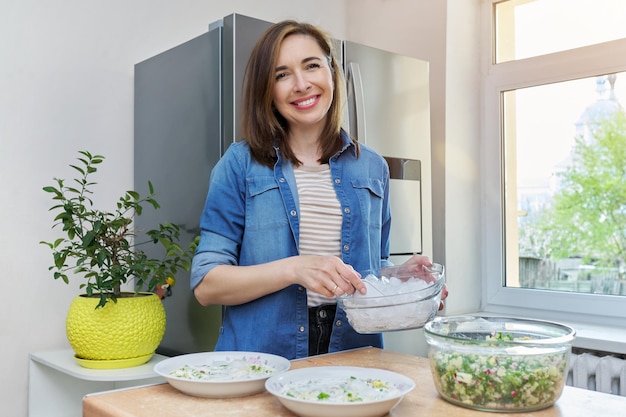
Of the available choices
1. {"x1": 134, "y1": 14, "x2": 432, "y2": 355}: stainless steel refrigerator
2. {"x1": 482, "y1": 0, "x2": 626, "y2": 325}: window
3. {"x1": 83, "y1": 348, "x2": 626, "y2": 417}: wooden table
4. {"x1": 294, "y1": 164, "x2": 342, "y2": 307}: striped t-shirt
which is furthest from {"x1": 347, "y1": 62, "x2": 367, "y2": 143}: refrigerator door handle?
{"x1": 83, "y1": 348, "x2": 626, "y2": 417}: wooden table

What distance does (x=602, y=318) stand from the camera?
8.21 ft

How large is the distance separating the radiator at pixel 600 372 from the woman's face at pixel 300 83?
4.25ft

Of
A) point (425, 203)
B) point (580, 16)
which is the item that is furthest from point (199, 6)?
point (580, 16)

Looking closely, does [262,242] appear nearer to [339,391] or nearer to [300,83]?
[300,83]

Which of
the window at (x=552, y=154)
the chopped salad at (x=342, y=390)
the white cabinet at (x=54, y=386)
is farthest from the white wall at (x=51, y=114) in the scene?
the chopped salad at (x=342, y=390)

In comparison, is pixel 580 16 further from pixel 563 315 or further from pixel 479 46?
pixel 563 315

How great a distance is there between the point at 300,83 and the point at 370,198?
0.33 m

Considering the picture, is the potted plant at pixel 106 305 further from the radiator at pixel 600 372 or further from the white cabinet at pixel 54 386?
the radiator at pixel 600 372

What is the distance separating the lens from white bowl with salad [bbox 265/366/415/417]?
824 mm

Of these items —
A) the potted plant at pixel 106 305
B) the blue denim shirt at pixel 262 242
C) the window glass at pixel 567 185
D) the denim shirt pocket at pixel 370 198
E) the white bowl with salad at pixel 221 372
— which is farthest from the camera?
the window glass at pixel 567 185

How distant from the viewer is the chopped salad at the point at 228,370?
0.98m

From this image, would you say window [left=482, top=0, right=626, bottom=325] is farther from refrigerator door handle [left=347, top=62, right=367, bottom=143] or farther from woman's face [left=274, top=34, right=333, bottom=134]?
woman's face [left=274, top=34, right=333, bottom=134]

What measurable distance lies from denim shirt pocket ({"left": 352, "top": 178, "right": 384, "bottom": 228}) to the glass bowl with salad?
571 mm

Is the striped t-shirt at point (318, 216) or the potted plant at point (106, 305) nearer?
the striped t-shirt at point (318, 216)
